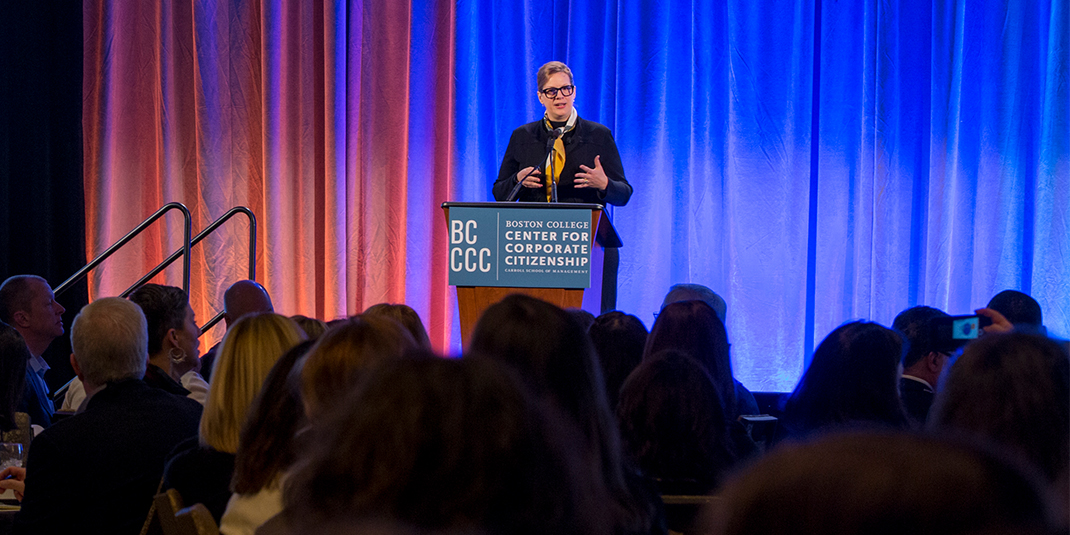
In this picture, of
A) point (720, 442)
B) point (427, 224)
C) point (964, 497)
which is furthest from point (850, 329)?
point (427, 224)

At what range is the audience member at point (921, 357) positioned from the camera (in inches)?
104

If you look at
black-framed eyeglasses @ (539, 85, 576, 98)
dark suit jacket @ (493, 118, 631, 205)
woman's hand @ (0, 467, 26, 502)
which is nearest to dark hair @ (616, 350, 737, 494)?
woman's hand @ (0, 467, 26, 502)

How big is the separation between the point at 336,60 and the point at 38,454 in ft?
13.8

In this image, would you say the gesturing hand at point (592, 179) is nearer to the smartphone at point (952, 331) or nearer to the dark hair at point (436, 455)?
the smartphone at point (952, 331)

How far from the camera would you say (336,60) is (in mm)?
5723

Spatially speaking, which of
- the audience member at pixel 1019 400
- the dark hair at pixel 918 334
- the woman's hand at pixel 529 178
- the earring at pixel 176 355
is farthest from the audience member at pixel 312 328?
the dark hair at pixel 918 334

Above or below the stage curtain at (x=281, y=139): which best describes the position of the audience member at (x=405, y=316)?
below

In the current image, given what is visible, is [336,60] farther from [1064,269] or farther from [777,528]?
[777,528]

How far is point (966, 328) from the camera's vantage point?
2.67 meters

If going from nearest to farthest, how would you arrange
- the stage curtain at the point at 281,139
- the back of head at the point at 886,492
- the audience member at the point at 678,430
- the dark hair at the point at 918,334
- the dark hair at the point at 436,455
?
the back of head at the point at 886,492
the dark hair at the point at 436,455
the audience member at the point at 678,430
the dark hair at the point at 918,334
the stage curtain at the point at 281,139

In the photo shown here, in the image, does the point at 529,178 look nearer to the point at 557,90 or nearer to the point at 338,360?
the point at 557,90

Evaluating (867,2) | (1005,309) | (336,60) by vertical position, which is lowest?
(1005,309)

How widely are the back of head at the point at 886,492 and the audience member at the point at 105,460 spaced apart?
6.34 ft

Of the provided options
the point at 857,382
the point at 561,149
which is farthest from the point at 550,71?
the point at 857,382
